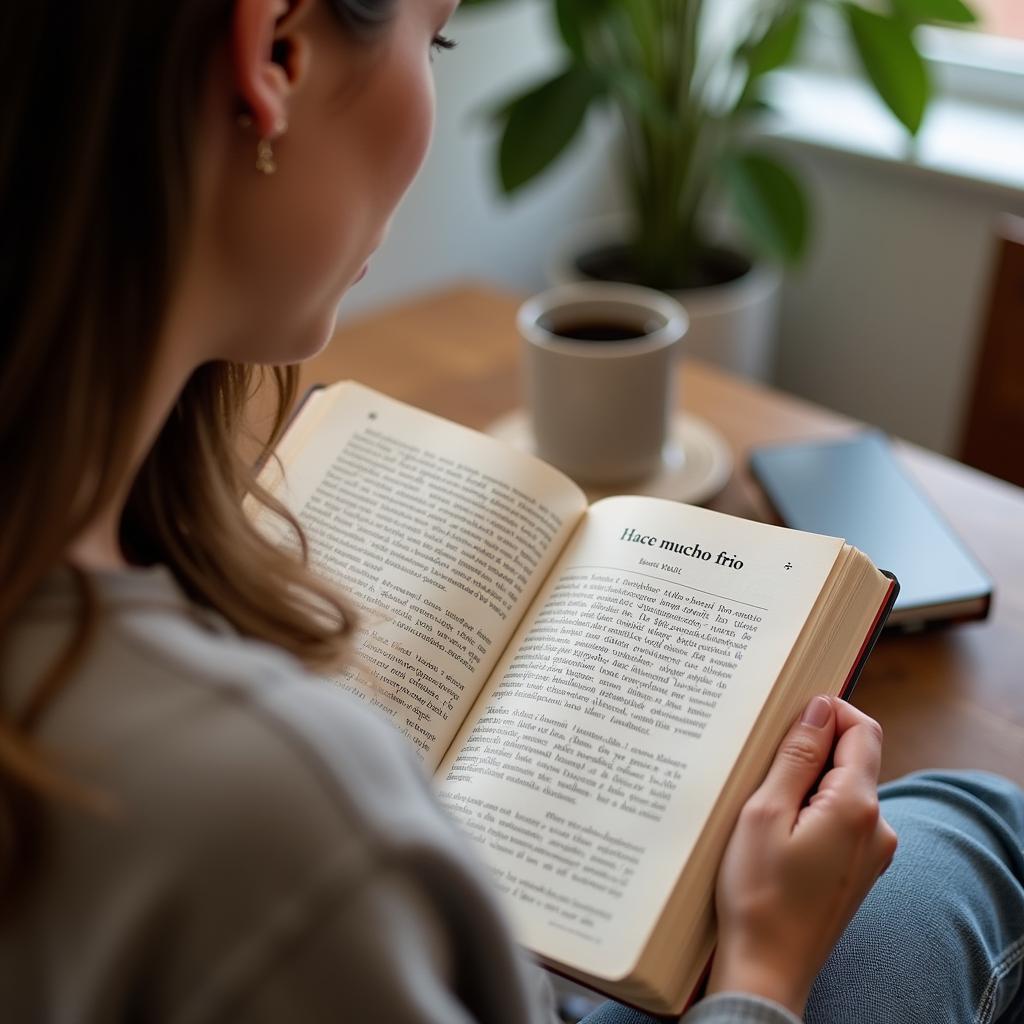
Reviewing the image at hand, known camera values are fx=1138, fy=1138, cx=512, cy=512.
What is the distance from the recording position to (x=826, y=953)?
51cm

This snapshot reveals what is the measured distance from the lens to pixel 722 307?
151 cm

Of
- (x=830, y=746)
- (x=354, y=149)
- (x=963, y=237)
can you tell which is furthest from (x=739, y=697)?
(x=963, y=237)

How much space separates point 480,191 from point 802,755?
5.14 ft

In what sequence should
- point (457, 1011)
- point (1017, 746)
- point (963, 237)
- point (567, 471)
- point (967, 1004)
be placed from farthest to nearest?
1. point (963, 237)
2. point (567, 471)
3. point (1017, 746)
4. point (967, 1004)
5. point (457, 1011)

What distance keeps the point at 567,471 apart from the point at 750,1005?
0.50 metres

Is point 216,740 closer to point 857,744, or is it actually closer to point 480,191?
point 857,744

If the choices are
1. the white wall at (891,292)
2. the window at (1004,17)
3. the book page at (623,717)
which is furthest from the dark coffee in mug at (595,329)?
the window at (1004,17)

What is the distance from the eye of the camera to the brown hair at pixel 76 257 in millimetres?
332

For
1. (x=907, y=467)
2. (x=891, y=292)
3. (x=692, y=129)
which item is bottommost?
(x=891, y=292)

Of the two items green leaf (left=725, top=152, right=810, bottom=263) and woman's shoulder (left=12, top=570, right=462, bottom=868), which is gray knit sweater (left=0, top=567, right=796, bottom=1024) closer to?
woman's shoulder (left=12, top=570, right=462, bottom=868)

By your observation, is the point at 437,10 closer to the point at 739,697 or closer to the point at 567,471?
the point at 739,697

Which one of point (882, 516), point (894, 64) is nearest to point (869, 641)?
point (882, 516)

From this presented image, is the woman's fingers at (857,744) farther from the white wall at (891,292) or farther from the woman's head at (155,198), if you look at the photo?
Answer: the white wall at (891,292)

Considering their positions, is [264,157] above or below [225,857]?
above
